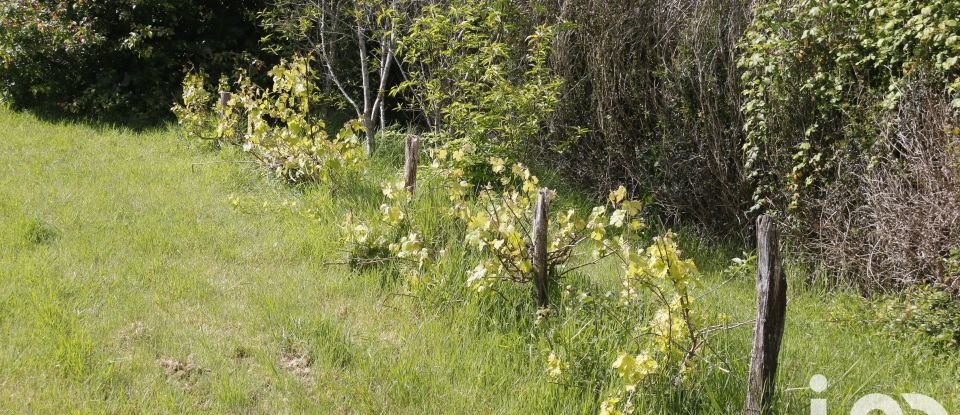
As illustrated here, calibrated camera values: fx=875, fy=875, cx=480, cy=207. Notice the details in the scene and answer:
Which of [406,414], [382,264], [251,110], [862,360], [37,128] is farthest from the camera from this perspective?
[37,128]

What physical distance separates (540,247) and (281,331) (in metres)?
1.46

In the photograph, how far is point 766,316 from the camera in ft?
11.5

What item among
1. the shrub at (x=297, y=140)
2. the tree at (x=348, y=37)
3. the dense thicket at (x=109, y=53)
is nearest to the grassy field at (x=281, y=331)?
the shrub at (x=297, y=140)

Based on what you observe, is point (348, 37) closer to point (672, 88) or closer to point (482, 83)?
point (482, 83)

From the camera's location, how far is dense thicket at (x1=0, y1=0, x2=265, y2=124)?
999cm

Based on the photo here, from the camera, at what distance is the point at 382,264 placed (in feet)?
18.2

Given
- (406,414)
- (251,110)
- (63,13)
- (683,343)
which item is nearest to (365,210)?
(251,110)

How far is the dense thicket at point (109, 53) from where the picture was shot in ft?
32.8

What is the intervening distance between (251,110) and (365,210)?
1724mm

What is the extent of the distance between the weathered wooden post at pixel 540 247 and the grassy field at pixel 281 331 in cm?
12

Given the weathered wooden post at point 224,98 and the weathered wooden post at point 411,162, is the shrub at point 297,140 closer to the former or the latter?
the weathered wooden post at point 224,98

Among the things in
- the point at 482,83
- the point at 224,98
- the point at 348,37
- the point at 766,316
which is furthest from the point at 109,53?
the point at 766,316

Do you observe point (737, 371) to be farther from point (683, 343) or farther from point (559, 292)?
point (559, 292)

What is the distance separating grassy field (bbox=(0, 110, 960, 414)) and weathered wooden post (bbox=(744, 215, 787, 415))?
15cm
